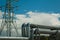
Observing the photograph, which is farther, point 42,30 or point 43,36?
point 43,36

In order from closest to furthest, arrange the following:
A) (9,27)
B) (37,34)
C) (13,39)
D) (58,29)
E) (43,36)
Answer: (37,34), (58,29), (13,39), (43,36), (9,27)

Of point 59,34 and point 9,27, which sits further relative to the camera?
point 9,27

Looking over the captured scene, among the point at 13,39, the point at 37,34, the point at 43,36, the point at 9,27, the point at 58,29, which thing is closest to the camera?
the point at 37,34

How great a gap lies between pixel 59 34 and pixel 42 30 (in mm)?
2208

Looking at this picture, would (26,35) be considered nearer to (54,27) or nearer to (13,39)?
(13,39)

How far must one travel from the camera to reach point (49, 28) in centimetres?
2672

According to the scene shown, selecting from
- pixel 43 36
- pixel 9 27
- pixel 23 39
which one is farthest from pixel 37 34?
pixel 9 27

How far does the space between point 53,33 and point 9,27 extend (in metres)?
25.8

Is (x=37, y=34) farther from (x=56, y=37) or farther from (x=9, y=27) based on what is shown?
(x=9, y=27)

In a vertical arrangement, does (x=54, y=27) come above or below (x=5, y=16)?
below

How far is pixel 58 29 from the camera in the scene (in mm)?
26562

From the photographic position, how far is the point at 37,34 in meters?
24.4

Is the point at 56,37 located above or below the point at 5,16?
below

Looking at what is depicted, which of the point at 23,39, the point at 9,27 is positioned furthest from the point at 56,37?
the point at 9,27
